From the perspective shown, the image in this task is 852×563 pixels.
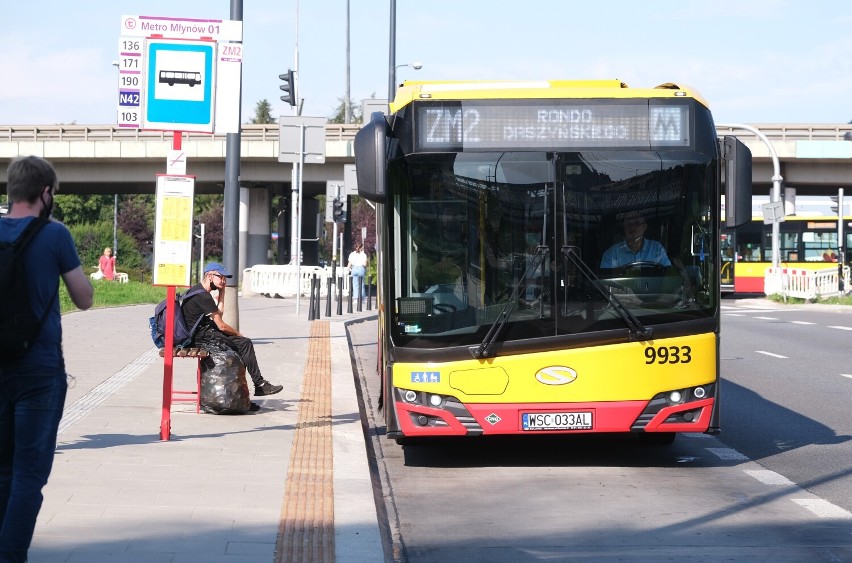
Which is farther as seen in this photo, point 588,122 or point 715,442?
point 715,442

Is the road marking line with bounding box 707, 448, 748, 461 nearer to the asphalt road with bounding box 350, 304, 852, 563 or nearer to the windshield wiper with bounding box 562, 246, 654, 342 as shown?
the asphalt road with bounding box 350, 304, 852, 563

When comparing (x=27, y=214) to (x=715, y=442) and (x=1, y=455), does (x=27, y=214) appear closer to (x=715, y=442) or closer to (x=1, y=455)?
(x=1, y=455)

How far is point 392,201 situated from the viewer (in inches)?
363

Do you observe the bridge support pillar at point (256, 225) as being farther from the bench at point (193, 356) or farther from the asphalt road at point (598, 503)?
the asphalt road at point (598, 503)

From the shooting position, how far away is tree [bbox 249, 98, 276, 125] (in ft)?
468

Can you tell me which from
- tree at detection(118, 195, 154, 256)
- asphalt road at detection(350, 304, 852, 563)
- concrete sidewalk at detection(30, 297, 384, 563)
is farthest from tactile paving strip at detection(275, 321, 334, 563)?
tree at detection(118, 195, 154, 256)

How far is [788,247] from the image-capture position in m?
51.2

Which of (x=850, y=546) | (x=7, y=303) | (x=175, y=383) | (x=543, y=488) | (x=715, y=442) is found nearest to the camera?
(x=7, y=303)

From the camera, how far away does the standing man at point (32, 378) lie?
510cm

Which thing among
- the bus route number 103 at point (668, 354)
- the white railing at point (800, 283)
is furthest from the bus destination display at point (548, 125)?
the white railing at point (800, 283)

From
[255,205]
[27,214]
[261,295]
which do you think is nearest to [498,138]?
[27,214]

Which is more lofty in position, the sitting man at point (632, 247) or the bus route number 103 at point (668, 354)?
Answer: the sitting man at point (632, 247)

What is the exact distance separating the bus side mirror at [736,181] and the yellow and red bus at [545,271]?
16mm

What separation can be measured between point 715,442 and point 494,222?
10.5ft
